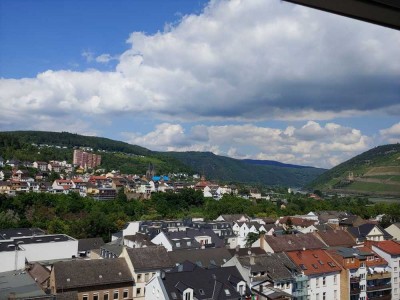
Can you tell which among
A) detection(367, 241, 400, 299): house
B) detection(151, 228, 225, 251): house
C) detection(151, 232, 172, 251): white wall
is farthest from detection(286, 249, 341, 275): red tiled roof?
detection(151, 232, 172, 251): white wall

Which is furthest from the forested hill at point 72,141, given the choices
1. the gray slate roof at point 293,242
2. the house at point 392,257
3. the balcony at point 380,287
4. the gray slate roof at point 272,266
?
the balcony at point 380,287

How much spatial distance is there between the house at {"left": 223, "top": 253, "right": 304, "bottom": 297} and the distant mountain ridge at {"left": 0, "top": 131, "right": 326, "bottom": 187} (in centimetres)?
2755

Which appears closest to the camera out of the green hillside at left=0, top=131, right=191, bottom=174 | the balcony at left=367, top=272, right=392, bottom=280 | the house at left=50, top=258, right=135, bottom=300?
the house at left=50, top=258, right=135, bottom=300

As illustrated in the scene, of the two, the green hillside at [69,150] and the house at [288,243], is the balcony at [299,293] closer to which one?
the house at [288,243]

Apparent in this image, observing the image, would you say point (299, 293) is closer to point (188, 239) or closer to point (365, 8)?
point (188, 239)

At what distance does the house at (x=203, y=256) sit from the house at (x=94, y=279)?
1442mm

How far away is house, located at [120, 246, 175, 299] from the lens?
29.5ft

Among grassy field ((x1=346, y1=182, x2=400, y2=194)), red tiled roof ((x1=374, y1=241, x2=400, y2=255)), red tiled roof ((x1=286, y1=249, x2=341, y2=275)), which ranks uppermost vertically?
grassy field ((x1=346, y1=182, x2=400, y2=194))

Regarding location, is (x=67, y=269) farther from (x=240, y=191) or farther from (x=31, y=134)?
(x=31, y=134)

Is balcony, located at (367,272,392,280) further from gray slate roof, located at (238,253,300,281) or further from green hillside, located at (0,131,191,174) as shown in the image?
green hillside, located at (0,131,191,174)

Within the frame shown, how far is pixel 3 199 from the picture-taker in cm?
1889

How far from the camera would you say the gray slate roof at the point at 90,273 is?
820 centimetres

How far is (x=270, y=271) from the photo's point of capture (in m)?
8.52

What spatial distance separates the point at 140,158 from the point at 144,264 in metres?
42.2
